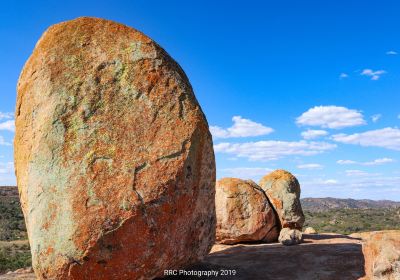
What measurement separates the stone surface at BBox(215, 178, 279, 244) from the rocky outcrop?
883cm

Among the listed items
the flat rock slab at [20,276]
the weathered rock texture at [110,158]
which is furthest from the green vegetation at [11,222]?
the weathered rock texture at [110,158]

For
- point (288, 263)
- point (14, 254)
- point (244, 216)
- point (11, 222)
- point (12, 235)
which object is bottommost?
point (14, 254)

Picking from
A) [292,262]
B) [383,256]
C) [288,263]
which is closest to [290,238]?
[292,262]

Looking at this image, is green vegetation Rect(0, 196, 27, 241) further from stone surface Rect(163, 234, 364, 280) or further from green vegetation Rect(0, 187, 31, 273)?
stone surface Rect(163, 234, 364, 280)

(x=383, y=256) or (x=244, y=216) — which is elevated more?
(x=244, y=216)

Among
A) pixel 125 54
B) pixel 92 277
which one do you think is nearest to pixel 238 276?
pixel 92 277

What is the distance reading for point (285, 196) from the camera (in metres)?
20.7

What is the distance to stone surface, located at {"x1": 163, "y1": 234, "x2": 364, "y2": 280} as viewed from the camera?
39.3 feet

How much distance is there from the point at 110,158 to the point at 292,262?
7314 millimetres

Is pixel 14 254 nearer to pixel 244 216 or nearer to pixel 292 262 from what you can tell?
pixel 244 216

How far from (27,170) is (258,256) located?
28.4ft

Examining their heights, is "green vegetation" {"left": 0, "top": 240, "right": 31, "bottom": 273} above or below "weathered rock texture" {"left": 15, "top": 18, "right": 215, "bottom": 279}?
below

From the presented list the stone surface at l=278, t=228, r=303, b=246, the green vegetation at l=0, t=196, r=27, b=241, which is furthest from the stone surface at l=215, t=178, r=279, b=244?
the green vegetation at l=0, t=196, r=27, b=241

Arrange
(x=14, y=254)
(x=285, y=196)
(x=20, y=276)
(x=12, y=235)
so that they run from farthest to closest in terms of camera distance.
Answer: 1. (x=12, y=235)
2. (x=14, y=254)
3. (x=285, y=196)
4. (x=20, y=276)
